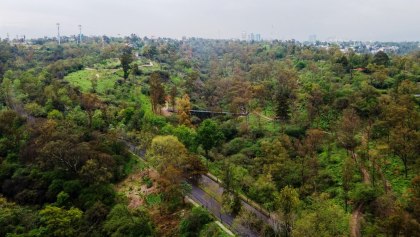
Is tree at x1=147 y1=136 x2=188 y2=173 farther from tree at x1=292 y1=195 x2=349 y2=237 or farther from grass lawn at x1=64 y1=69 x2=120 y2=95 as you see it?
grass lawn at x1=64 y1=69 x2=120 y2=95

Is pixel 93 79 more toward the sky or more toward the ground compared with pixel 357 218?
more toward the sky

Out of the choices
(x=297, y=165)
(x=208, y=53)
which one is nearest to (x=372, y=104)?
(x=297, y=165)

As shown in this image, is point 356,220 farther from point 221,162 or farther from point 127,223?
point 127,223

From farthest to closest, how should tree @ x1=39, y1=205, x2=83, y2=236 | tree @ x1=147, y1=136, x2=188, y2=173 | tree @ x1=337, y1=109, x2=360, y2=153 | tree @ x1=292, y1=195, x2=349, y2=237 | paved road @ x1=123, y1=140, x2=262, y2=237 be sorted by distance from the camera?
tree @ x1=337, y1=109, x2=360, y2=153, tree @ x1=147, y1=136, x2=188, y2=173, paved road @ x1=123, y1=140, x2=262, y2=237, tree @ x1=39, y1=205, x2=83, y2=236, tree @ x1=292, y1=195, x2=349, y2=237

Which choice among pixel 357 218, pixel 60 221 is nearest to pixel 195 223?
pixel 60 221

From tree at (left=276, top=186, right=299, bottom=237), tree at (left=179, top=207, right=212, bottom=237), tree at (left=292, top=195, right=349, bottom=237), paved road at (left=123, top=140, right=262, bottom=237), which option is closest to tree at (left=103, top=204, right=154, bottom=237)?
tree at (left=179, top=207, right=212, bottom=237)

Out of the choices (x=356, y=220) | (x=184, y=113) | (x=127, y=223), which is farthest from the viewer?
(x=184, y=113)

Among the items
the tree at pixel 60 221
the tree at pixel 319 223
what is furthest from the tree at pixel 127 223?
the tree at pixel 319 223
